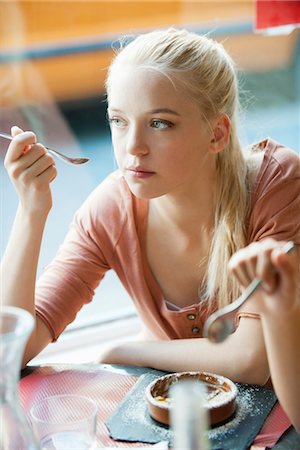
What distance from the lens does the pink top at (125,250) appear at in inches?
55.9

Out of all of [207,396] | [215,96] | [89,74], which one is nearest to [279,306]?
[207,396]

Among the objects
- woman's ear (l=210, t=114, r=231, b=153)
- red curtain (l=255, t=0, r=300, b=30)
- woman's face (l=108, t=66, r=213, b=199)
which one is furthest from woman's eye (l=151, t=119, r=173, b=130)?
red curtain (l=255, t=0, r=300, b=30)

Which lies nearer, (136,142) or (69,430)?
(69,430)

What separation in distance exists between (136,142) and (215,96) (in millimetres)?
198

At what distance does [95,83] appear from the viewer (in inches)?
147

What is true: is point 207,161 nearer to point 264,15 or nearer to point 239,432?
point 239,432

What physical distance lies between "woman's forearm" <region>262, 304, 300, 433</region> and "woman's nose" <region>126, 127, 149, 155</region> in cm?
38

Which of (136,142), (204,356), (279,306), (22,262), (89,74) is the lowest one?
(89,74)

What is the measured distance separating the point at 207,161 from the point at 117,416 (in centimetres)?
55

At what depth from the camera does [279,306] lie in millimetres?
993

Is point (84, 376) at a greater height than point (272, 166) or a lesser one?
lesser

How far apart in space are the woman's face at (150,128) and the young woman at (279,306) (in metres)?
0.33

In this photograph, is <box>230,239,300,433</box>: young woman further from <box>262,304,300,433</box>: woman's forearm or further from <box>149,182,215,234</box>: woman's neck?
<box>149,182,215,234</box>: woman's neck

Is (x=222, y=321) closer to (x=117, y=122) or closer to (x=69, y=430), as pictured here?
(x=69, y=430)
